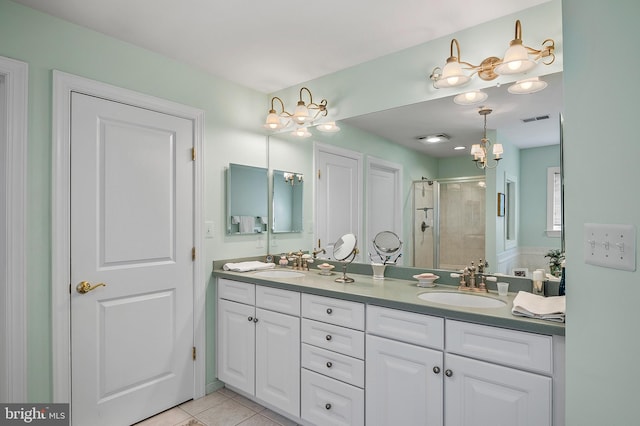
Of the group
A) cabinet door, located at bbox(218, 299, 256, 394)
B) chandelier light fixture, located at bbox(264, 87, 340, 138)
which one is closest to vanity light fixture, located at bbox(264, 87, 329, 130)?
chandelier light fixture, located at bbox(264, 87, 340, 138)

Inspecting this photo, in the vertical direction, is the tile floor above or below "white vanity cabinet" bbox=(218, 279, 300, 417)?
below

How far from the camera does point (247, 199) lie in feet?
9.66

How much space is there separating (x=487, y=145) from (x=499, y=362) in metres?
1.18

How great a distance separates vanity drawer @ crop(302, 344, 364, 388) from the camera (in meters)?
1.88

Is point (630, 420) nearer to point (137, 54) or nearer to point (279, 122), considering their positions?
point (279, 122)

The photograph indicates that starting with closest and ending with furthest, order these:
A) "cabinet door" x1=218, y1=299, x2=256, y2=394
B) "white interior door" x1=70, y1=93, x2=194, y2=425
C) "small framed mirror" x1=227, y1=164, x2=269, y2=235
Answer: "white interior door" x1=70, y1=93, x2=194, y2=425 → "cabinet door" x1=218, y1=299, x2=256, y2=394 → "small framed mirror" x1=227, y1=164, x2=269, y2=235

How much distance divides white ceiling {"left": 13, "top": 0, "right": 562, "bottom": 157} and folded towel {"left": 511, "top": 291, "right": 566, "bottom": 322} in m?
0.84

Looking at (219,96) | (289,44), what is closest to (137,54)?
(219,96)

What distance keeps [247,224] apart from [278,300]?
89 centimetres

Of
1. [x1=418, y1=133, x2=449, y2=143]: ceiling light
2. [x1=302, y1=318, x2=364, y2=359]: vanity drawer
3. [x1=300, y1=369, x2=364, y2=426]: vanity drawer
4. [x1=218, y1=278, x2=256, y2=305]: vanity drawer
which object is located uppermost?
[x1=418, y1=133, x2=449, y2=143]: ceiling light

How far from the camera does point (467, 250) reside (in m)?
2.14

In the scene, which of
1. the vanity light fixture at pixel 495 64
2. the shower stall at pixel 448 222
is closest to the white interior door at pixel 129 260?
the shower stall at pixel 448 222

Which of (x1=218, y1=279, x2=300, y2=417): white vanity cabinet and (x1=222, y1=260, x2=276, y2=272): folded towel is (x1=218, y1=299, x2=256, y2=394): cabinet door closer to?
(x1=218, y1=279, x2=300, y2=417): white vanity cabinet

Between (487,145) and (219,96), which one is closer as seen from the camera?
(487,145)
